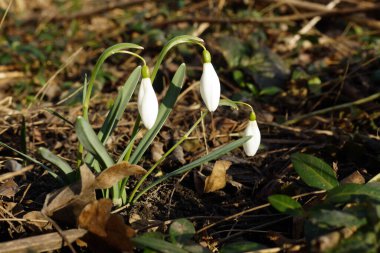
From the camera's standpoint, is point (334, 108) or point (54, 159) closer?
point (54, 159)

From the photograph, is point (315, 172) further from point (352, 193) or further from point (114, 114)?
point (114, 114)

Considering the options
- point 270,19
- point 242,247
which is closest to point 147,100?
point 242,247

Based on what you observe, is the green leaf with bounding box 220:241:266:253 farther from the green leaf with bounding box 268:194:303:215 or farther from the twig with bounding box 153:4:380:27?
the twig with bounding box 153:4:380:27

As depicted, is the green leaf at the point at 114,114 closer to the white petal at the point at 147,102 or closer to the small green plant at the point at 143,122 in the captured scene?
the small green plant at the point at 143,122

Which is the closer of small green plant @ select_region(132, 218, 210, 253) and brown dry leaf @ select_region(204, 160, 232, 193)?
small green plant @ select_region(132, 218, 210, 253)

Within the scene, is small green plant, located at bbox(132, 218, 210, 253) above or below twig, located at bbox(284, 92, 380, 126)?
above

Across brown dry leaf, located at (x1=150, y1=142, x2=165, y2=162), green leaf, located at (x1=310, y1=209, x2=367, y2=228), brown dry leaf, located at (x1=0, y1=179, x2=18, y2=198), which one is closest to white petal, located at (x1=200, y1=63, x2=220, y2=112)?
green leaf, located at (x1=310, y1=209, x2=367, y2=228)
